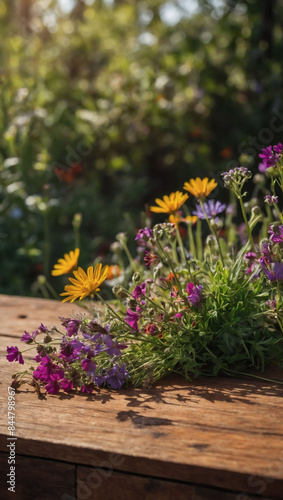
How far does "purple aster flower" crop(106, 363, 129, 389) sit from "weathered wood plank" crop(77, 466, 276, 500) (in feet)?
0.85

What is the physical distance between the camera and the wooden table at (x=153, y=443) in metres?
1.02

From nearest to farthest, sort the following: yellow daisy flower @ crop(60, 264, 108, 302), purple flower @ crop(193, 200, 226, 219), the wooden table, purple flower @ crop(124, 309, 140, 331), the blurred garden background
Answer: the wooden table → yellow daisy flower @ crop(60, 264, 108, 302) → purple flower @ crop(124, 309, 140, 331) → purple flower @ crop(193, 200, 226, 219) → the blurred garden background

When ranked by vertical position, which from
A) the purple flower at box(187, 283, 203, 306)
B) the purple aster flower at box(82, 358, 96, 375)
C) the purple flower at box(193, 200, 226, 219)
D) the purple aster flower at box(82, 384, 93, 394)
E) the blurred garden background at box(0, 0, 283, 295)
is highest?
the blurred garden background at box(0, 0, 283, 295)

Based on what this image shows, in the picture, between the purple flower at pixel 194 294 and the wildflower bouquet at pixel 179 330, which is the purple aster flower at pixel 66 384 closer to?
the wildflower bouquet at pixel 179 330

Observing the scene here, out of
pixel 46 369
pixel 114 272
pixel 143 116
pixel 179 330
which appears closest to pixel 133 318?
pixel 179 330

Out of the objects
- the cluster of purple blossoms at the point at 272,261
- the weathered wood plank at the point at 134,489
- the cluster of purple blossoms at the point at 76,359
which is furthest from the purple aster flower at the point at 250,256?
the weathered wood plank at the point at 134,489

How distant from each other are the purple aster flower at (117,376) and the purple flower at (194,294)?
207 mm

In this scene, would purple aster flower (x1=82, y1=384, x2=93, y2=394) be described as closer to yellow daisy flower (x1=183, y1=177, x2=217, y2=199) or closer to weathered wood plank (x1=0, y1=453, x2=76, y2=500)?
weathered wood plank (x1=0, y1=453, x2=76, y2=500)

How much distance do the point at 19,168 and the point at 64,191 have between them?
796mm

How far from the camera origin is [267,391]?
4.23 feet

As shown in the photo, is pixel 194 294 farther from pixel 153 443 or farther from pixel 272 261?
pixel 153 443

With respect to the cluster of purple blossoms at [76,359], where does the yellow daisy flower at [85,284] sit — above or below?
above

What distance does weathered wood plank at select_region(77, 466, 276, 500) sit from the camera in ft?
3.34

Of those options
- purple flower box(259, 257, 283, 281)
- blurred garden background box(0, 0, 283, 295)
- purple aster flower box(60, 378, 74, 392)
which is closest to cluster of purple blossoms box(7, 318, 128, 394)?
purple aster flower box(60, 378, 74, 392)
